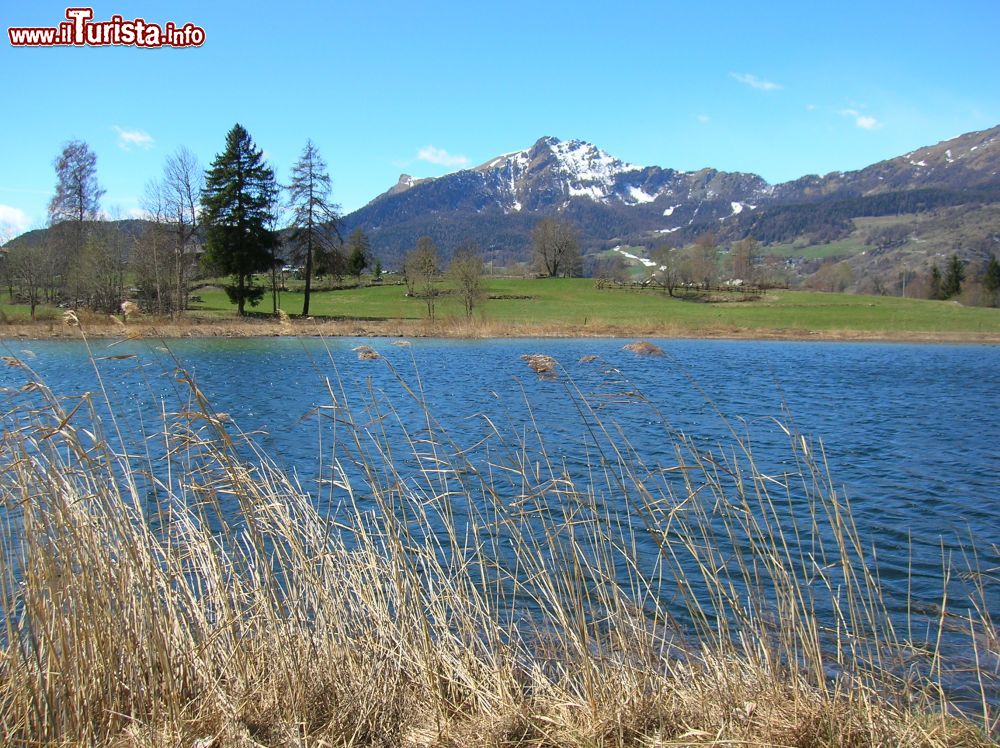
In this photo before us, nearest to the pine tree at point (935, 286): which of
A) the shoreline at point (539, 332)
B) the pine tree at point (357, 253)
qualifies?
the shoreline at point (539, 332)

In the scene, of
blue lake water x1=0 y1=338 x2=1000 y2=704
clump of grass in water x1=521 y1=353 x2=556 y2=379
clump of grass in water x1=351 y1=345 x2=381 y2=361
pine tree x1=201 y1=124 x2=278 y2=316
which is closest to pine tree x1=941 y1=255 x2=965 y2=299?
blue lake water x1=0 y1=338 x2=1000 y2=704

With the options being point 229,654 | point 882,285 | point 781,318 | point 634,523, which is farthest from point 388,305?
point 882,285

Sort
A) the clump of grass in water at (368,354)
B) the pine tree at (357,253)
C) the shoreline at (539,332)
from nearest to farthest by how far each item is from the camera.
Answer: the clump of grass in water at (368,354) < the shoreline at (539,332) < the pine tree at (357,253)

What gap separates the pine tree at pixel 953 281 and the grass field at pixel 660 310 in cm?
2769

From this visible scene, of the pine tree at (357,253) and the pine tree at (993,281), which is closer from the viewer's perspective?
the pine tree at (993,281)

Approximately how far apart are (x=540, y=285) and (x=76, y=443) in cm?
8352

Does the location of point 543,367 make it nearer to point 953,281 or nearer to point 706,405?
point 706,405

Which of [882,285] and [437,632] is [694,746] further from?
[882,285]

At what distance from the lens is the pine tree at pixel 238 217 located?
2016 inches

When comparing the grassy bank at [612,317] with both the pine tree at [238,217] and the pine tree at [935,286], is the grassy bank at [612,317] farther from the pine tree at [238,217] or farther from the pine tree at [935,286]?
the pine tree at [935,286]

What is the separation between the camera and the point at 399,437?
1284 cm

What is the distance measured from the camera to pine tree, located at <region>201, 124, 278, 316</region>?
51.2 m

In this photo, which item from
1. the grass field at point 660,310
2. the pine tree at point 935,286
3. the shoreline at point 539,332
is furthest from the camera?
the pine tree at point 935,286

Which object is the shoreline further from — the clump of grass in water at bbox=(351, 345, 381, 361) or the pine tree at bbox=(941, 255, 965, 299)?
the pine tree at bbox=(941, 255, 965, 299)
